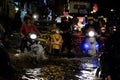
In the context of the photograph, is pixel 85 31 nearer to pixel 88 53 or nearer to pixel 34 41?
pixel 88 53

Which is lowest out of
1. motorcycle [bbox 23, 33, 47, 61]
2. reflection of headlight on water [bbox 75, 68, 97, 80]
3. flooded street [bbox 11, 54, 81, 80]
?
reflection of headlight on water [bbox 75, 68, 97, 80]

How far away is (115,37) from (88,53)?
485 inches

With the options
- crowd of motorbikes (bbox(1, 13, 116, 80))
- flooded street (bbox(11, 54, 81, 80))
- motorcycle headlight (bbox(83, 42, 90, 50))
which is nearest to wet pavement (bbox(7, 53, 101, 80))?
flooded street (bbox(11, 54, 81, 80))

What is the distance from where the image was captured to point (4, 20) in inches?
1131

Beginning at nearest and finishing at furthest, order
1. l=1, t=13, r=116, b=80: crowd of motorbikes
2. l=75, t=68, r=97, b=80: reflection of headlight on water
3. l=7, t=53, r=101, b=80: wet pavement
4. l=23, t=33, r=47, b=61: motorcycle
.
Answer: l=75, t=68, r=97, b=80: reflection of headlight on water < l=7, t=53, r=101, b=80: wet pavement < l=23, t=33, r=47, b=61: motorcycle < l=1, t=13, r=116, b=80: crowd of motorbikes

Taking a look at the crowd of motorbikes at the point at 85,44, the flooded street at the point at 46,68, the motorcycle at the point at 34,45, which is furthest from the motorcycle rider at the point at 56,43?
the motorcycle at the point at 34,45

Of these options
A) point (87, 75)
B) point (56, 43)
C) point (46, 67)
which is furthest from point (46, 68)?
point (56, 43)

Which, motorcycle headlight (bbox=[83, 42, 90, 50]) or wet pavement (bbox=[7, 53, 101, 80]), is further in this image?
motorcycle headlight (bbox=[83, 42, 90, 50])

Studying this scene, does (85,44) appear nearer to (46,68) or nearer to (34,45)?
(34,45)

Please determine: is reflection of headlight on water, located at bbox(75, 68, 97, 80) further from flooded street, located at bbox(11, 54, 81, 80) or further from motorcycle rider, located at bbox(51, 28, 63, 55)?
motorcycle rider, located at bbox(51, 28, 63, 55)

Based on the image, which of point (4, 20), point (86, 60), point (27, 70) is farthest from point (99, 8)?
point (27, 70)

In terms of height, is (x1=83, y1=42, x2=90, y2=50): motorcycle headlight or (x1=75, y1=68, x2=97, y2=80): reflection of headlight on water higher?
(x1=83, y1=42, x2=90, y2=50): motorcycle headlight

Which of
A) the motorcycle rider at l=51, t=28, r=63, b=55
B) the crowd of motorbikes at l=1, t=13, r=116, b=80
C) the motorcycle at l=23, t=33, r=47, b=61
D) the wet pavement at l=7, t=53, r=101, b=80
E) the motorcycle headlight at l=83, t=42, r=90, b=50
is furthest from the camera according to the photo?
the motorcycle rider at l=51, t=28, r=63, b=55

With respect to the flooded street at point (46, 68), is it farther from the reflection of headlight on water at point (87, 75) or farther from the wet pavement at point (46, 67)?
the reflection of headlight on water at point (87, 75)
